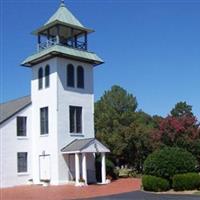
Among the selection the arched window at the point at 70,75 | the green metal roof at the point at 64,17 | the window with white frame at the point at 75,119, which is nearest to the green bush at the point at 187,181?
the window with white frame at the point at 75,119

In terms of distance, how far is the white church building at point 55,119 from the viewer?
38094 millimetres

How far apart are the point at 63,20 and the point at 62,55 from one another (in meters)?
3.19

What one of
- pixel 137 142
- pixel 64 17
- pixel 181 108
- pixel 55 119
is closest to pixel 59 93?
pixel 55 119

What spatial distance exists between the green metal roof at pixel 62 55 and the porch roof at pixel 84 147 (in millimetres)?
7230

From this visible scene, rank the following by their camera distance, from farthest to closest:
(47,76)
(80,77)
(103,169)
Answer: (80,77), (47,76), (103,169)

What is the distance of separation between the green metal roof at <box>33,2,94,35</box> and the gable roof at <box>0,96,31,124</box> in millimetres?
6315

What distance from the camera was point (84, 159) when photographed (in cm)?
3678

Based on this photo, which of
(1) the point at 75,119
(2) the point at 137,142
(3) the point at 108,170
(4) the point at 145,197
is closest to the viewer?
(4) the point at 145,197

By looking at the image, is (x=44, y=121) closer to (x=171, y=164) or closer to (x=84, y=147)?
(x=84, y=147)

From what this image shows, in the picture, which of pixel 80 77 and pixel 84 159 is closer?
pixel 84 159

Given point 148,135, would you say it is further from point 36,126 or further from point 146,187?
point 146,187

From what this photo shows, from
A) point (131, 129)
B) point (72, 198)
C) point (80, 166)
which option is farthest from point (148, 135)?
point (72, 198)

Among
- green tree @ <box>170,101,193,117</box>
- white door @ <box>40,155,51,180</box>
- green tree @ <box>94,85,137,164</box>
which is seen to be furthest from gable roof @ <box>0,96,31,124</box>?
green tree @ <box>170,101,193,117</box>

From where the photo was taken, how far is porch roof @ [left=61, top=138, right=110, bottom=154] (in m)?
36.6
